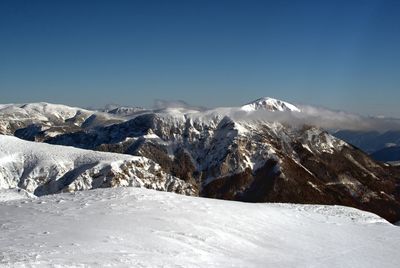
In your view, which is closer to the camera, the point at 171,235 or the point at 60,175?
the point at 171,235

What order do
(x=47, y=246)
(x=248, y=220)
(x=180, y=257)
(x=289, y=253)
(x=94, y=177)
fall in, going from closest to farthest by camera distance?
(x=47, y=246), (x=180, y=257), (x=289, y=253), (x=248, y=220), (x=94, y=177)

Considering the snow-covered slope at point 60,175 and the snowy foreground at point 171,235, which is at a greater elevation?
the snowy foreground at point 171,235

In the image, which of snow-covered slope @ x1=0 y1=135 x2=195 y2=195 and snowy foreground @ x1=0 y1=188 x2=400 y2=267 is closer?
snowy foreground @ x1=0 y1=188 x2=400 y2=267

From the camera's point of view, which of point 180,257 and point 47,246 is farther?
point 180,257

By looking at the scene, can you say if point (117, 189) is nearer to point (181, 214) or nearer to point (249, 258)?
point (181, 214)

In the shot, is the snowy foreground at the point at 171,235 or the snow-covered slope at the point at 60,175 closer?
the snowy foreground at the point at 171,235

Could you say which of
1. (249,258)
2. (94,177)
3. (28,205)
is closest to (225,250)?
(249,258)

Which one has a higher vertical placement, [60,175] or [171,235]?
[171,235]

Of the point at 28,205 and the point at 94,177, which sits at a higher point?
the point at 28,205
